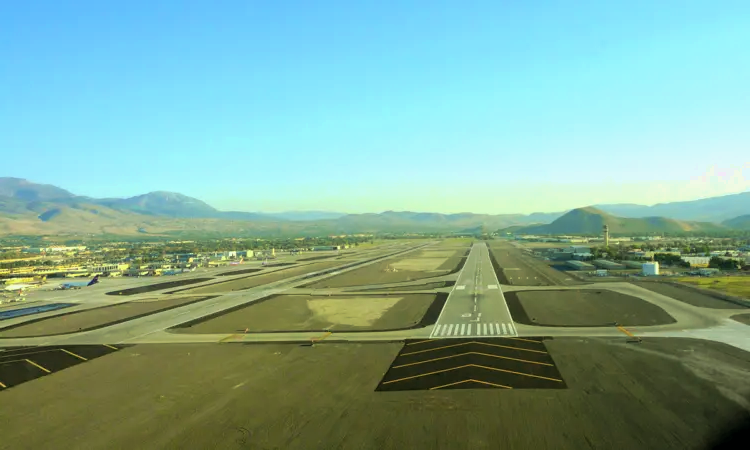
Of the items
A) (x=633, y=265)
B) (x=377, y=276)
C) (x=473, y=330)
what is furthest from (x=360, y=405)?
(x=633, y=265)

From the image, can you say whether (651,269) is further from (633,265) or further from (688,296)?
(688,296)

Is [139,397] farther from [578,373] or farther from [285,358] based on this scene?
[578,373]

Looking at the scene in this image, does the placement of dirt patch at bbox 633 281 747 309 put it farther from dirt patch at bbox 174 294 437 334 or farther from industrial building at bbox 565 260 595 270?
dirt patch at bbox 174 294 437 334

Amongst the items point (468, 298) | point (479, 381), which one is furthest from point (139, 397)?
point (468, 298)

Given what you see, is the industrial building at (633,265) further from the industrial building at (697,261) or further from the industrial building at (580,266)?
the industrial building at (697,261)

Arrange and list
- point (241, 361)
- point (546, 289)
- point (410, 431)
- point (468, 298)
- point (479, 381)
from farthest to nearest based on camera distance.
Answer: point (546, 289)
point (468, 298)
point (241, 361)
point (479, 381)
point (410, 431)
